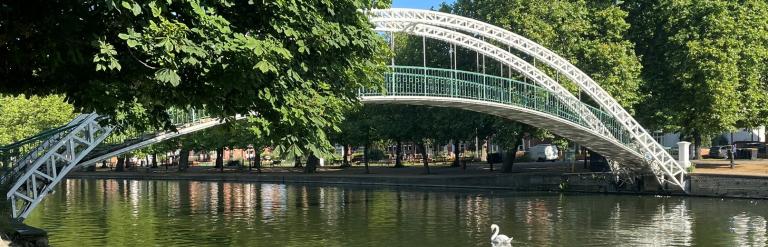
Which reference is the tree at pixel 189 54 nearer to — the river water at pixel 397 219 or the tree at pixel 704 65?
the river water at pixel 397 219

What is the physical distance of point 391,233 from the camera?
→ 26188 mm

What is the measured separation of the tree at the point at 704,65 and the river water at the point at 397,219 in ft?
19.5

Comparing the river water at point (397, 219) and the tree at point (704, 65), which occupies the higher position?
the tree at point (704, 65)

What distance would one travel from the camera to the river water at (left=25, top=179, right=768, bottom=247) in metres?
24.5

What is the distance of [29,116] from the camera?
58.7 metres

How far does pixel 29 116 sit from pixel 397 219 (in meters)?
39.9

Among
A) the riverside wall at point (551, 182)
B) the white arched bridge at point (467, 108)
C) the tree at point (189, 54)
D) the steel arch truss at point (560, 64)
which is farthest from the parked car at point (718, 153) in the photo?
the tree at point (189, 54)

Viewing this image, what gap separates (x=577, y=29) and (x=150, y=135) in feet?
79.0

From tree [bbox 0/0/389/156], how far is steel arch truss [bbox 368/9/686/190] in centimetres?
1626

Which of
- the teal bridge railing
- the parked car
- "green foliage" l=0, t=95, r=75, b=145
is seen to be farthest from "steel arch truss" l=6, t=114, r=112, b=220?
the parked car

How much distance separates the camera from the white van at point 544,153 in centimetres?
6762

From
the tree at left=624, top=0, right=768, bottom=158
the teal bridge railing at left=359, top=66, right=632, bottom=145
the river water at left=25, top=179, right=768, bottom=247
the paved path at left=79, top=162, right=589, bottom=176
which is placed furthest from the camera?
the paved path at left=79, top=162, right=589, bottom=176

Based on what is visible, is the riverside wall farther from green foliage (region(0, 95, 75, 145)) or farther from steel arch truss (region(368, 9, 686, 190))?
green foliage (region(0, 95, 75, 145))

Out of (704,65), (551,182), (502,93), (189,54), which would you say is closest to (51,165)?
(189,54)
